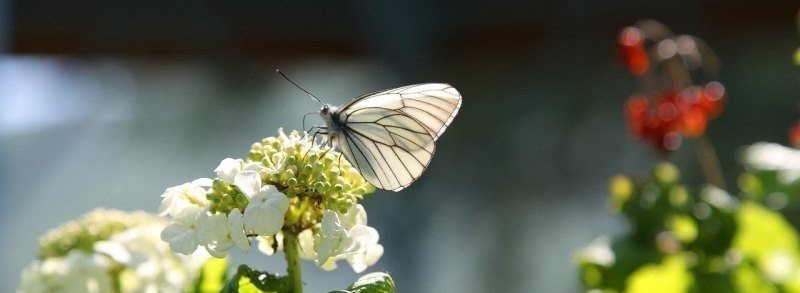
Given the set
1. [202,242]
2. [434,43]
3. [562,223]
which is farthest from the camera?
[434,43]

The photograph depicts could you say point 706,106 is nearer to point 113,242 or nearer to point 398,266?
point 113,242

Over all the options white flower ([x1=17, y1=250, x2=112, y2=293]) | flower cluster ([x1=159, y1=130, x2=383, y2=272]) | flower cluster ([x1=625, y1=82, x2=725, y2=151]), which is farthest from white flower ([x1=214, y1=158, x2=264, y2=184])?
flower cluster ([x1=625, y1=82, x2=725, y2=151])

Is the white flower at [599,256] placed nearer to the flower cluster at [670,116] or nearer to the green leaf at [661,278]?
the green leaf at [661,278]

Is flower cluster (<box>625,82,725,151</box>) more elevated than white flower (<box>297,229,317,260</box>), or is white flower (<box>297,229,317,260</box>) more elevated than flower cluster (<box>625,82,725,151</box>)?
flower cluster (<box>625,82,725,151</box>)

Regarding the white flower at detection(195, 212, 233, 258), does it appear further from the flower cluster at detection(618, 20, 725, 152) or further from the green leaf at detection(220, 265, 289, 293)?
the flower cluster at detection(618, 20, 725, 152)

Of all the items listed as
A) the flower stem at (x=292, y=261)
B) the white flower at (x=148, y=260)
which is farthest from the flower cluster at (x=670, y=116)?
the flower stem at (x=292, y=261)

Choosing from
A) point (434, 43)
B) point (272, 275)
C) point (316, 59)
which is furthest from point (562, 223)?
point (272, 275)
